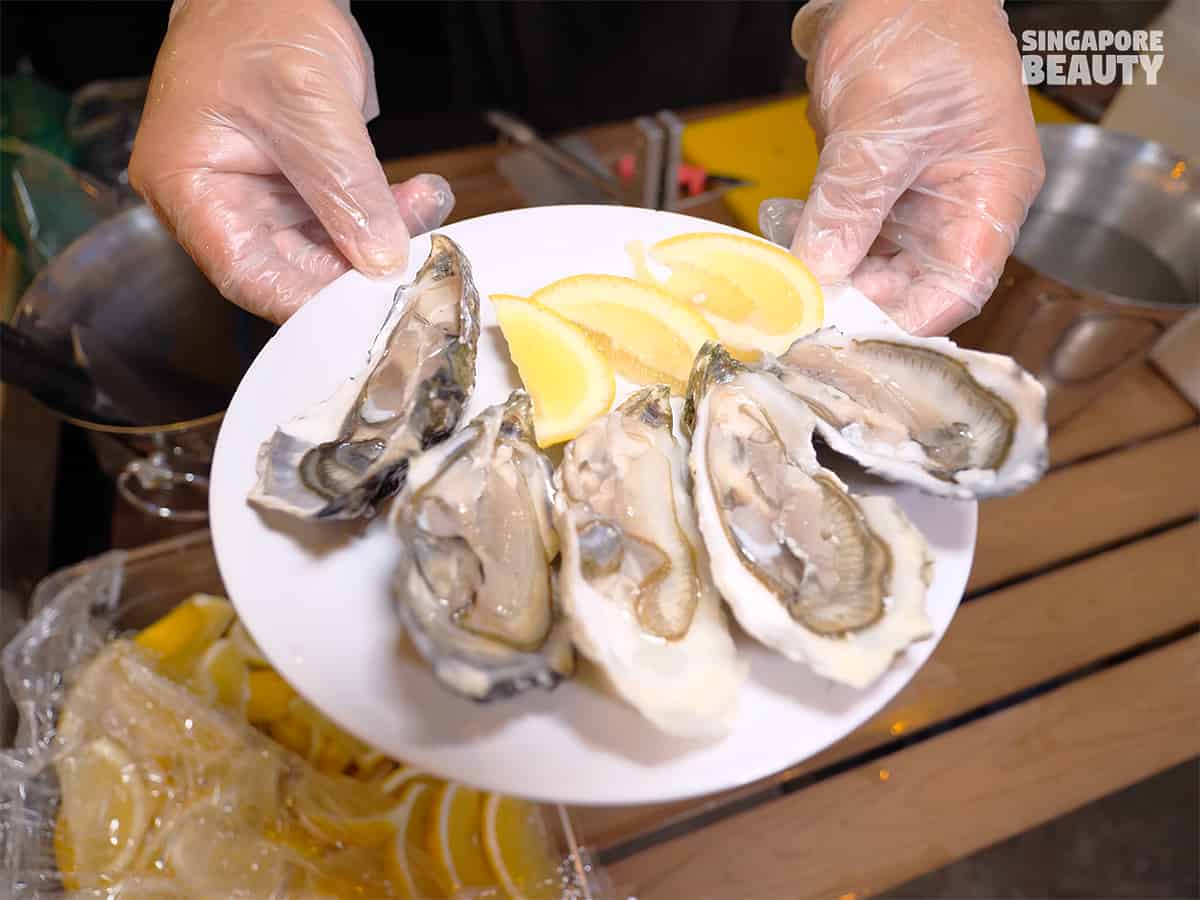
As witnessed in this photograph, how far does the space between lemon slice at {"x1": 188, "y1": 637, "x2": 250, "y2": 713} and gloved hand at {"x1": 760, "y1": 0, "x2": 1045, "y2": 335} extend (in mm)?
941

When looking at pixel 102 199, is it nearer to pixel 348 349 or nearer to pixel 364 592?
pixel 348 349

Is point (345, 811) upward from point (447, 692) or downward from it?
downward

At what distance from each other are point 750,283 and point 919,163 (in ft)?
1.05

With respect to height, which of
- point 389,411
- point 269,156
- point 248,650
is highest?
point 269,156

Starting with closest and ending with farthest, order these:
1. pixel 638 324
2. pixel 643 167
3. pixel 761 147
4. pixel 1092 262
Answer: pixel 638 324
pixel 1092 262
pixel 643 167
pixel 761 147

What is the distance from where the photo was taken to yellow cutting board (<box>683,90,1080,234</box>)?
1628 mm

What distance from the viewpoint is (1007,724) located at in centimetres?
111

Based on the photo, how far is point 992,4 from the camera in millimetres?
1081

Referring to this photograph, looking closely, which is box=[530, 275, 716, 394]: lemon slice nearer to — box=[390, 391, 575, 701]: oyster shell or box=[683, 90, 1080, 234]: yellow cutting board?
box=[390, 391, 575, 701]: oyster shell

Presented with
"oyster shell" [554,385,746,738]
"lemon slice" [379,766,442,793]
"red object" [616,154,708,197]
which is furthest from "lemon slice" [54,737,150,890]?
"red object" [616,154,708,197]

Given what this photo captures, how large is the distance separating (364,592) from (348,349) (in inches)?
11.0

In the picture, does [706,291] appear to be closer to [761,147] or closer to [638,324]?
[638,324]

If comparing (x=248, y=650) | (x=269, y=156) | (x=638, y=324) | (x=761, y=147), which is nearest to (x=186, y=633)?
(x=248, y=650)

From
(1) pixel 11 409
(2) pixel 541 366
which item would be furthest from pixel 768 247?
(1) pixel 11 409
